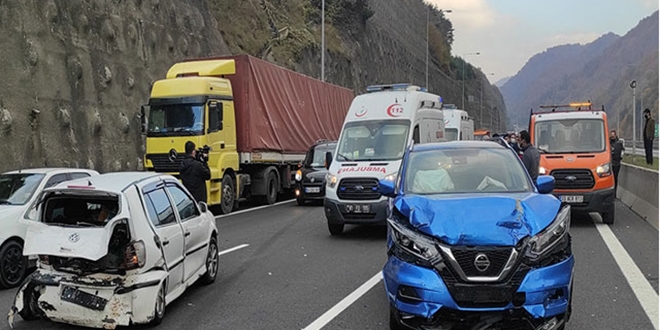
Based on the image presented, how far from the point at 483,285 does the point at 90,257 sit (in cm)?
348

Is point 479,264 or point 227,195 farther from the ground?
point 479,264

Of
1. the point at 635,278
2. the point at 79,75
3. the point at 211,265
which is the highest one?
the point at 79,75

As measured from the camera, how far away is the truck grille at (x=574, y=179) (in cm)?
1195

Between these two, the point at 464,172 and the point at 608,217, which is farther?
the point at 608,217

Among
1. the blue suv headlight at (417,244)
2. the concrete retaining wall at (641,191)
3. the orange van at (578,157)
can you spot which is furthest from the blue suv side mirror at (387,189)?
the concrete retaining wall at (641,191)

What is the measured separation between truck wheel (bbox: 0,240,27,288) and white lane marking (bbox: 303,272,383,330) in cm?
404

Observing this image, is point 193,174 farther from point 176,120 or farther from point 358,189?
point 176,120

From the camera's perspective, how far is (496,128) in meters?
144

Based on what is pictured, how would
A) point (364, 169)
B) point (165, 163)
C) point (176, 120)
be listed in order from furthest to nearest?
1. point (176, 120)
2. point (165, 163)
3. point (364, 169)

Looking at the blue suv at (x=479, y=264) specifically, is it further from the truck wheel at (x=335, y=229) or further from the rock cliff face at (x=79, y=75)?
the rock cliff face at (x=79, y=75)

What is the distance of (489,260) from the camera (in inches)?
187

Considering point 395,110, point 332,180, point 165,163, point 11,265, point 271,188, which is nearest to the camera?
point 11,265

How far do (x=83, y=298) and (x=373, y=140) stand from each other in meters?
7.46

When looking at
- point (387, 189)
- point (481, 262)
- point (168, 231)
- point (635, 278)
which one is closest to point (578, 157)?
point (635, 278)
